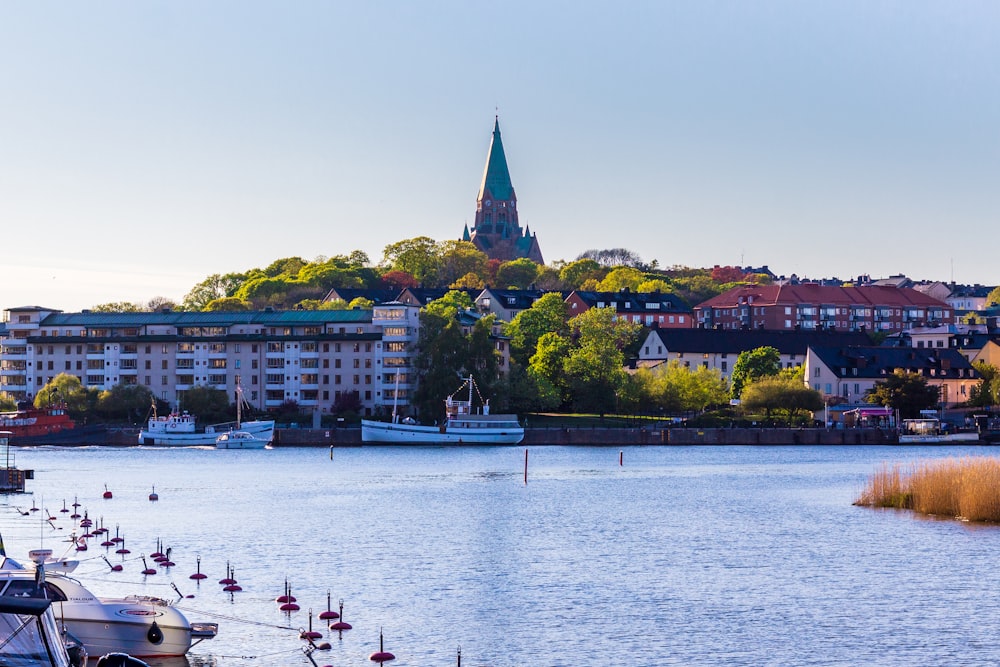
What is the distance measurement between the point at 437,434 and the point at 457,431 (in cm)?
265

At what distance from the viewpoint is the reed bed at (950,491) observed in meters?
71.1

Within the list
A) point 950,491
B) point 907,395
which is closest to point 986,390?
point 907,395

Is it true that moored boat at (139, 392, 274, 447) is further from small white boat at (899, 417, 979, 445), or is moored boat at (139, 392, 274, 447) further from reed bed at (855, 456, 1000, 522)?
reed bed at (855, 456, 1000, 522)

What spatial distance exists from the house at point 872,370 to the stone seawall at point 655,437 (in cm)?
2631

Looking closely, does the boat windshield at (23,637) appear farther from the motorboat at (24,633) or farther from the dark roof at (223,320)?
the dark roof at (223,320)

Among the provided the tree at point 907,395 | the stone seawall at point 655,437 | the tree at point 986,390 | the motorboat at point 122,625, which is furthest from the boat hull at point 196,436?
the motorboat at point 122,625

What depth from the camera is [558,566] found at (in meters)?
59.8

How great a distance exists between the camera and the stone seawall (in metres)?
161

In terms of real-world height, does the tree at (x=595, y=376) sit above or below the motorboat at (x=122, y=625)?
above

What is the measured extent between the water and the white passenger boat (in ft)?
155

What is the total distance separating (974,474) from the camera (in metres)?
72.9

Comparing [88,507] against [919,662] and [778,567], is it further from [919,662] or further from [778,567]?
[919,662]

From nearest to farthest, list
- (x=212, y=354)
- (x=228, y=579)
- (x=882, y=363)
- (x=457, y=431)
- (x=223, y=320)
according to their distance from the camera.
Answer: (x=228, y=579) < (x=457, y=431) < (x=212, y=354) < (x=882, y=363) < (x=223, y=320)

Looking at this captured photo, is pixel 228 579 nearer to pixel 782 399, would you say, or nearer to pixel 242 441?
pixel 242 441
